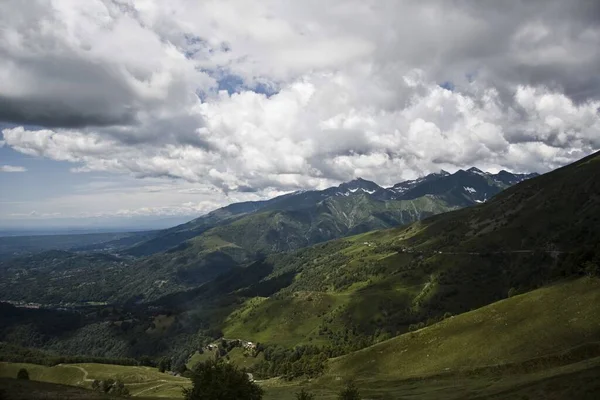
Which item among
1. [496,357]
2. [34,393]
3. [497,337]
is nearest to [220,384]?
[34,393]

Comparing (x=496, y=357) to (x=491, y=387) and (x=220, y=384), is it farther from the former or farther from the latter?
(x=220, y=384)

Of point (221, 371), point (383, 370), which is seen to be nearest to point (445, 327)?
point (383, 370)

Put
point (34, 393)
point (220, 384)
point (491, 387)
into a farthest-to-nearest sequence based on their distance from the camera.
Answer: point (491, 387) < point (34, 393) < point (220, 384)

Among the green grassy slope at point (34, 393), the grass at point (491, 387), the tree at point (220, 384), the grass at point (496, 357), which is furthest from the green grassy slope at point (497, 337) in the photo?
the green grassy slope at point (34, 393)

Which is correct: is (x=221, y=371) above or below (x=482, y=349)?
above

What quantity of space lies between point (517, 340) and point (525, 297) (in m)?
35.0

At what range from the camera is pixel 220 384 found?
67125 mm

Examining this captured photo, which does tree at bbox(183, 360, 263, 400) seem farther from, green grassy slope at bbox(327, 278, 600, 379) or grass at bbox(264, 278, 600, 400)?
green grassy slope at bbox(327, 278, 600, 379)

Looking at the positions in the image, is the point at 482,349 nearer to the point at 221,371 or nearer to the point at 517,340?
the point at 517,340

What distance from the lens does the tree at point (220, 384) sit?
220ft

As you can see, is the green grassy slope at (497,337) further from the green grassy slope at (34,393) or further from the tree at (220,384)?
the green grassy slope at (34,393)

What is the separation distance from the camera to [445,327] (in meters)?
155

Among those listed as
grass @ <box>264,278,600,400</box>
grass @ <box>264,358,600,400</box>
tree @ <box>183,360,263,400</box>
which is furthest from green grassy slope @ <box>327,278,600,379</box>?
tree @ <box>183,360,263,400</box>

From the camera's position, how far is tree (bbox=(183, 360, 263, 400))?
6700cm
